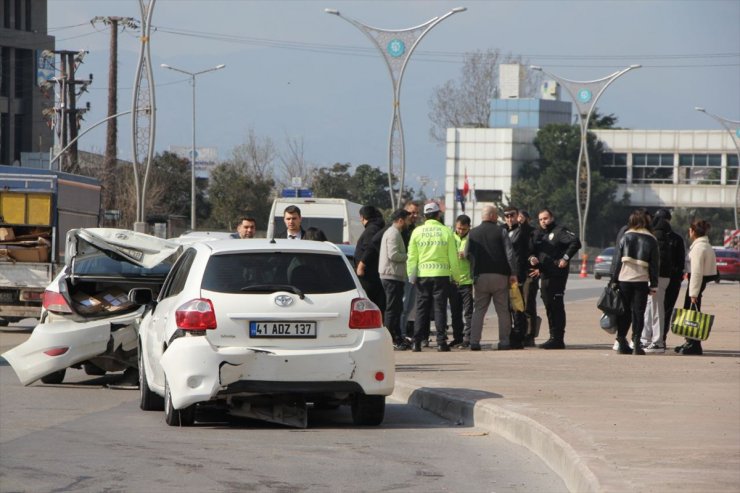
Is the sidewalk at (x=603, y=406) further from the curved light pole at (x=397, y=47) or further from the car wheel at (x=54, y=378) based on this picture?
the curved light pole at (x=397, y=47)

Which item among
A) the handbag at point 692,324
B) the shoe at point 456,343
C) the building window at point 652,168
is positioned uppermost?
the building window at point 652,168

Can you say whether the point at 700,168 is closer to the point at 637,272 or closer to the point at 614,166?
the point at 614,166

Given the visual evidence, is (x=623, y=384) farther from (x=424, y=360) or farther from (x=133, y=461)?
(x=133, y=461)

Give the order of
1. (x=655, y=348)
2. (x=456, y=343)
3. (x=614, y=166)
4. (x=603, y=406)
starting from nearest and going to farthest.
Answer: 1. (x=603, y=406)
2. (x=655, y=348)
3. (x=456, y=343)
4. (x=614, y=166)

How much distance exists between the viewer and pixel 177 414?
1105 centimetres

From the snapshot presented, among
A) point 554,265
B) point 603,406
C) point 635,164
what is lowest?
point 603,406

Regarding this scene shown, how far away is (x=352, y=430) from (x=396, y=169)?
35666 millimetres

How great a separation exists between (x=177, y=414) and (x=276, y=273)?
4.48 feet

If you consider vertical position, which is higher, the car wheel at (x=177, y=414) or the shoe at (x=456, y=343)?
the car wheel at (x=177, y=414)

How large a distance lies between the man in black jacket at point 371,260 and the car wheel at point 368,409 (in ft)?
20.2

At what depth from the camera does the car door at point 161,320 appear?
11242 mm

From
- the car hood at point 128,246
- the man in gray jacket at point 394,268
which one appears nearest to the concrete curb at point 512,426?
the car hood at point 128,246

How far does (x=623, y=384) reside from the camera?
13.4m

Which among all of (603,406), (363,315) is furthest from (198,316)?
(603,406)
